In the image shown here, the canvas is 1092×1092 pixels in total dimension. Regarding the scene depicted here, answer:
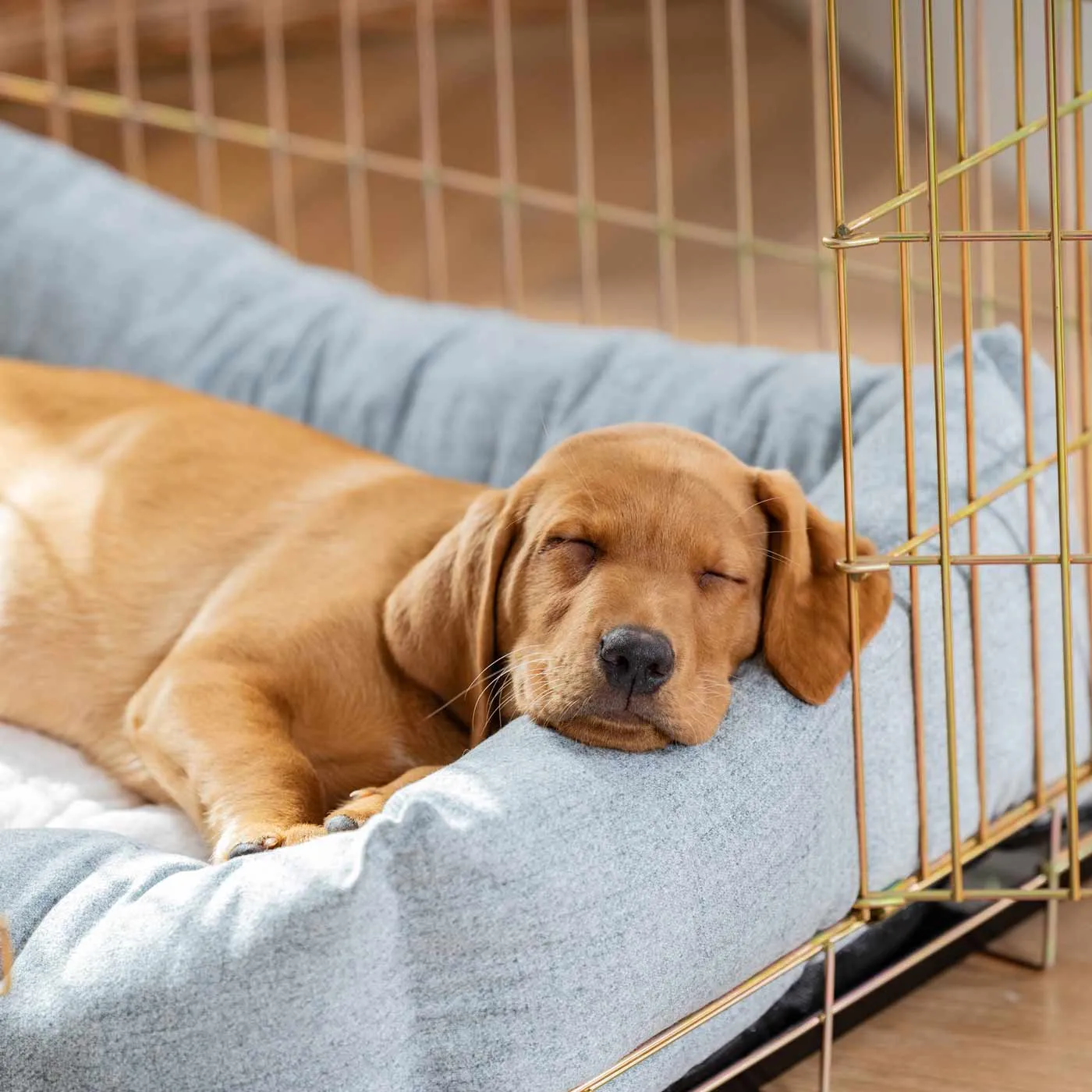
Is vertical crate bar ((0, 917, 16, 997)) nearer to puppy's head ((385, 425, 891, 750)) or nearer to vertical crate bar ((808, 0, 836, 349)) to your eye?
puppy's head ((385, 425, 891, 750))

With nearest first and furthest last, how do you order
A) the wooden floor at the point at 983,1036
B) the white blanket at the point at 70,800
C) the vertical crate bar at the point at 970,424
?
the vertical crate bar at the point at 970,424 < the wooden floor at the point at 983,1036 < the white blanket at the point at 70,800

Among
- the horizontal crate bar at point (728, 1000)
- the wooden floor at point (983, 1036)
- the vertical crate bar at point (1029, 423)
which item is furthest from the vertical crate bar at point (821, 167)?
the wooden floor at point (983, 1036)

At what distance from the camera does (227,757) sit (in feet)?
5.78

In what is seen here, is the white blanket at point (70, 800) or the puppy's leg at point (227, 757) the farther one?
the white blanket at point (70, 800)

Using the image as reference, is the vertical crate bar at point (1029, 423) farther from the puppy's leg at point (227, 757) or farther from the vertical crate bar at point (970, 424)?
the puppy's leg at point (227, 757)

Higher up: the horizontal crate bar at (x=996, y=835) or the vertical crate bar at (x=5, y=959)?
the vertical crate bar at (x=5, y=959)

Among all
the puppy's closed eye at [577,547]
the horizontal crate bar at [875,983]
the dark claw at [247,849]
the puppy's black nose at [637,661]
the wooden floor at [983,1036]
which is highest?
the puppy's closed eye at [577,547]

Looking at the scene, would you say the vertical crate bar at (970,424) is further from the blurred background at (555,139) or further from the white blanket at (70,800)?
the blurred background at (555,139)

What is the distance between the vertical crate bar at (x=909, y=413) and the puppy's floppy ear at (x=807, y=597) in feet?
0.15

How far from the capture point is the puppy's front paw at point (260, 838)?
159cm

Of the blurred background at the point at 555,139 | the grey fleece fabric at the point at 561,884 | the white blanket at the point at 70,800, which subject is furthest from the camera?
the blurred background at the point at 555,139

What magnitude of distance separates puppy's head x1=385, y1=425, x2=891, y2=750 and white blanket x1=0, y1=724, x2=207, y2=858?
0.34 m

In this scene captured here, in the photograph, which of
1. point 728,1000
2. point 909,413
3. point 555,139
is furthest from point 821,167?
Result: point 728,1000

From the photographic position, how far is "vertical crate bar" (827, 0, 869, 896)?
1.39 m
